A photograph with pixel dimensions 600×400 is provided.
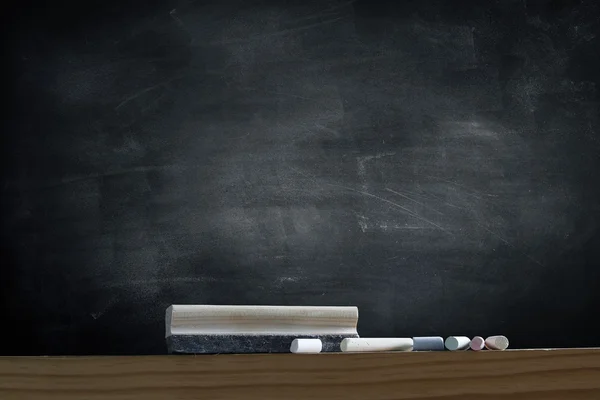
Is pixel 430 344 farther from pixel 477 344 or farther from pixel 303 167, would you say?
pixel 303 167

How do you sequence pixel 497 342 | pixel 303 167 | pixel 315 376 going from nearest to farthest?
pixel 315 376, pixel 497 342, pixel 303 167

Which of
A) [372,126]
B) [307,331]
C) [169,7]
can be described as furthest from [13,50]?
[307,331]

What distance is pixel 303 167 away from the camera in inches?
65.6

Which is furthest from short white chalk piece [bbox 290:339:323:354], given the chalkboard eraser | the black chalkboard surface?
the black chalkboard surface

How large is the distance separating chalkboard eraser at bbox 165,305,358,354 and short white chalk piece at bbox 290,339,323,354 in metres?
0.04

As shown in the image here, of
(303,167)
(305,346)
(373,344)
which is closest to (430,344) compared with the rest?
(373,344)

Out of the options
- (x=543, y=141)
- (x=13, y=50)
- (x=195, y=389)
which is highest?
(x=13, y=50)

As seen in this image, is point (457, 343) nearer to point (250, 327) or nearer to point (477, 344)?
point (477, 344)

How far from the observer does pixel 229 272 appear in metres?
1.59

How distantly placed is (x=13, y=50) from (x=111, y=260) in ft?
1.32

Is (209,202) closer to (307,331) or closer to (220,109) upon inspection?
(220,109)

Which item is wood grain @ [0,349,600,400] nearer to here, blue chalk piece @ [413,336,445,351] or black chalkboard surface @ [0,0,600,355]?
blue chalk piece @ [413,336,445,351]

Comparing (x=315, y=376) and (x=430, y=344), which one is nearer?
(x=315, y=376)


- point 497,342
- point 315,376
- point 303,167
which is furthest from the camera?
point 303,167
